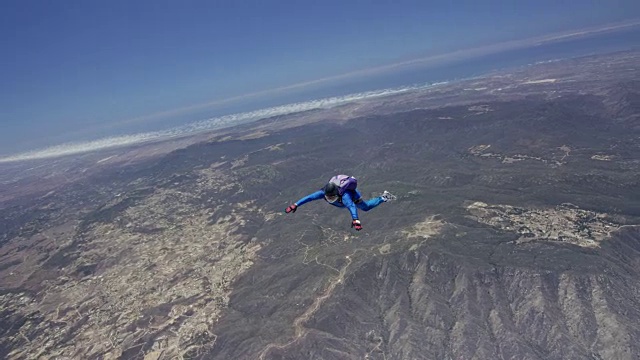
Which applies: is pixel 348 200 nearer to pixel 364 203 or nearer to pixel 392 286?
pixel 364 203

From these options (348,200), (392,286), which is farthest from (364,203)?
(392,286)

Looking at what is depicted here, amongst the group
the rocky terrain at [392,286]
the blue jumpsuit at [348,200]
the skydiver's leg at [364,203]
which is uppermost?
the blue jumpsuit at [348,200]

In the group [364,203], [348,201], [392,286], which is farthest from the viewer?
[392,286]

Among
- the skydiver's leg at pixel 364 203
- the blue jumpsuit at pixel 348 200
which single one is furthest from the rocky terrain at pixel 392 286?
the blue jumpsuit at pixel 348 200

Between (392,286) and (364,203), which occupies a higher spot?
(364,203)

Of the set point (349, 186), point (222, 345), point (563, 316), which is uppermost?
point (349, 186)

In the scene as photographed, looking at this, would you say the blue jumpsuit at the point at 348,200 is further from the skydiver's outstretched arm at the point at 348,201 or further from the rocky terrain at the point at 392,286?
the rocky terrain at the point at 392,286

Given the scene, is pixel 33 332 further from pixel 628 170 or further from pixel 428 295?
pixel 628 170

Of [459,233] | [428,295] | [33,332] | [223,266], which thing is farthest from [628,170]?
[33,332]

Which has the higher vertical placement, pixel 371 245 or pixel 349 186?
pixel 349 186

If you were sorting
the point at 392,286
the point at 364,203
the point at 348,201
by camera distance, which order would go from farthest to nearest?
the point at 392,286 < the point at 364,203 < the point at 348,201

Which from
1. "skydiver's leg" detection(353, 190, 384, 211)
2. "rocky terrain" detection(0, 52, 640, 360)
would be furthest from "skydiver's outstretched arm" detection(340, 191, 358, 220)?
"rocky terrain" detection(0, 52, 640, 360)
